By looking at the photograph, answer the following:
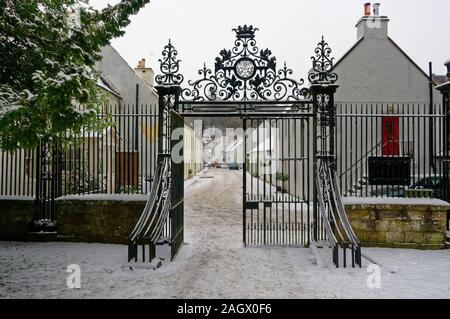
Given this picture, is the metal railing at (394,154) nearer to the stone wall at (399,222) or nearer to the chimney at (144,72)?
the stone wall at (399,222)

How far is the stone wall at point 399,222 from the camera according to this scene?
767 cm

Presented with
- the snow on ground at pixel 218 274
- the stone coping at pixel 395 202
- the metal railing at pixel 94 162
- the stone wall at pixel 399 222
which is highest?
the metal railing at pixel 94 162

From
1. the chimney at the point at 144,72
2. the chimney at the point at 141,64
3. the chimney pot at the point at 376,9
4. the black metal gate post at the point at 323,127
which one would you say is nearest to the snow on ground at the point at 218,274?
the black metal gate post at the point at 323,127

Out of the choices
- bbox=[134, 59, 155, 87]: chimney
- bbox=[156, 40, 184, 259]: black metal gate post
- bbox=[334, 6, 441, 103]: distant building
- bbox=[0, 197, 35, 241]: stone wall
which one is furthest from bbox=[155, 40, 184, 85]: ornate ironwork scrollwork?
bbox=[134, 59, 155, 87]: chimney

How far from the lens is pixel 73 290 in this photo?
523 cm

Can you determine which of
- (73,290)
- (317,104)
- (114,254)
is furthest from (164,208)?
(317,104)

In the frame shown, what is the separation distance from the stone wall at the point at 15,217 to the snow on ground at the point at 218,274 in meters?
0.37

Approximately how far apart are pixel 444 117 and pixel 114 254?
316 inches

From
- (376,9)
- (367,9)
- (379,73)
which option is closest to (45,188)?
(379,73)

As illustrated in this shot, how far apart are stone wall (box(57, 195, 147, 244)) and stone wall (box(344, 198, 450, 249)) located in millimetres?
4900

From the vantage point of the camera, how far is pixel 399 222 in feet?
25.4

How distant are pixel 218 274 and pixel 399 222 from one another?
4.39 meters

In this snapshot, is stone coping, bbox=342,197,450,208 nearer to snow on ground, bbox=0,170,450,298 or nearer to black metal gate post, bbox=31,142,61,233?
snow on ground, bbox=0,170,450,298

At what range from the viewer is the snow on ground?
16.8 ft
